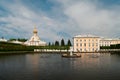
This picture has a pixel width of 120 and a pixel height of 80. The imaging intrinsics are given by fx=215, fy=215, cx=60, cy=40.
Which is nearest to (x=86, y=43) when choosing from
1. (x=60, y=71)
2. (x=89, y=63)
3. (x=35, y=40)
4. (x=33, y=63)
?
(x=35, y=40)

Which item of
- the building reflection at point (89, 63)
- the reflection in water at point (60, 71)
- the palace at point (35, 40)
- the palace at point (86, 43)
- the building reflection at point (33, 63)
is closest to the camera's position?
the reflection in water at point (60, 71)

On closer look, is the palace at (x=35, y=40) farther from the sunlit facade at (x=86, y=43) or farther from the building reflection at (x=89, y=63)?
the building reflection at (x=89, y=63)

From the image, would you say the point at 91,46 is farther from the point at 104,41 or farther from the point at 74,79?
the point at 74,79

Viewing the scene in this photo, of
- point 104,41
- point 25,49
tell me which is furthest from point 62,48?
point 104,41

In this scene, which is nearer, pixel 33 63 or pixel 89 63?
pixel 89 63

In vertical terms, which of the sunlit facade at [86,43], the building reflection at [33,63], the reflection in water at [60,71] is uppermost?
the sunlit facade at [86,43]

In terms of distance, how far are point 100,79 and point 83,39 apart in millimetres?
64644

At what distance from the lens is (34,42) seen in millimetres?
93250

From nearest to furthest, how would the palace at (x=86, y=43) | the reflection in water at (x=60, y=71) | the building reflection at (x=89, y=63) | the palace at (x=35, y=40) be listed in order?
the reflection in water at (x=60, y=71)
the building reflection at (x=89, y=63)
the palace at (x=86, y=43)
the palace at (x=35, y=40)

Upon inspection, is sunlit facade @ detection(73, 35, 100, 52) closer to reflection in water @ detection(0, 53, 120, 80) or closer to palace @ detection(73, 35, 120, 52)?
palace @ detection(73, 35, 120, 52)

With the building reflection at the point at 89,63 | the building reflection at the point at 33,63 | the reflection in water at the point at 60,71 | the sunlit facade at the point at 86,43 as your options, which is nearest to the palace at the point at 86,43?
the sunlit facade at the point at 86,43

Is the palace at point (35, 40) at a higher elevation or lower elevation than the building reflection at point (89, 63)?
higher

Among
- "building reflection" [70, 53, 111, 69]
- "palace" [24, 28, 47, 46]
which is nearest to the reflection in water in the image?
"building reflection" [70, 53, 111, 69]

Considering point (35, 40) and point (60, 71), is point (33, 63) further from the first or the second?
point (35, 40)
